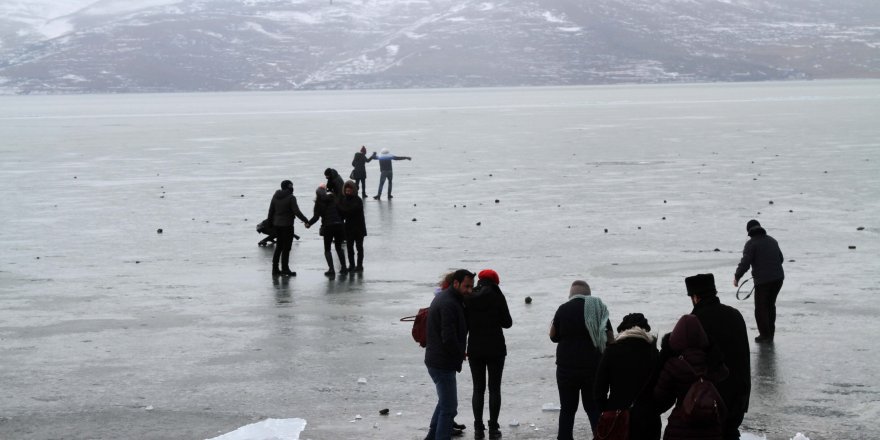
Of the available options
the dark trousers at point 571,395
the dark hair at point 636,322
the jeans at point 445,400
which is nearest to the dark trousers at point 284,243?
the jeans at point 445,400

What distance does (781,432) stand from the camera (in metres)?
10.6

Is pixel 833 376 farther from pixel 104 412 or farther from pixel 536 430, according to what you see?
pixel 104 412

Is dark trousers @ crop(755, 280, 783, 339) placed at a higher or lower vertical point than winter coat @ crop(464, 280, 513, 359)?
lower

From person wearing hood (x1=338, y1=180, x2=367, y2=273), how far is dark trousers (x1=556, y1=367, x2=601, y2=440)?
9707 mm

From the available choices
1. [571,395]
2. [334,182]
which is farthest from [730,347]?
[334,182]

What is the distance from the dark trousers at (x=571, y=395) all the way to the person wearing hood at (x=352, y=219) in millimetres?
9707

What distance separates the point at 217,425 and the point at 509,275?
8.46m

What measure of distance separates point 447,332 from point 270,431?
6.34ft

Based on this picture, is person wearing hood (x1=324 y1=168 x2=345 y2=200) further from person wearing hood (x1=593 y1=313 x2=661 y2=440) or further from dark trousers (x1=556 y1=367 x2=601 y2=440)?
person wearing hood (x1=593 y1=313 x2=661 y2=440)

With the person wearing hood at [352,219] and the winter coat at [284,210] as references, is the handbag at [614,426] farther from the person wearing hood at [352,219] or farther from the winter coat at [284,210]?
the winter coat at [284,210]

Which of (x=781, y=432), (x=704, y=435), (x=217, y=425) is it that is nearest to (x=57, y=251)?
(x=217, y=425)

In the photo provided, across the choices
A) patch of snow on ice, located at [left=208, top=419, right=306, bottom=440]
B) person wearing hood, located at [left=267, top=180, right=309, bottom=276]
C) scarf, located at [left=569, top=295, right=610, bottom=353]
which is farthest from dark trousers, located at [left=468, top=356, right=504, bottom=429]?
person wearing hood, located at [left=267, top=180, right=309, bottom=276]

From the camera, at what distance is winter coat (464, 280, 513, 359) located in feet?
34.7

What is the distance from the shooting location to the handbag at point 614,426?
8266mm
